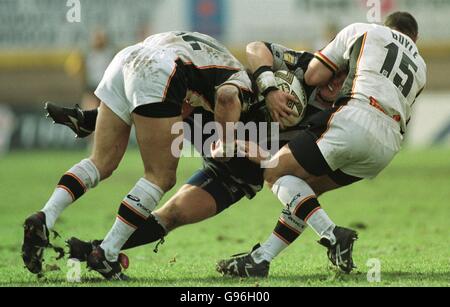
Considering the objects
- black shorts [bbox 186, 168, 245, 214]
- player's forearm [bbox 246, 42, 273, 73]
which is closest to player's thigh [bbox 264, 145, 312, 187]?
player's forearm [bbox 246, 42, 273, 73]

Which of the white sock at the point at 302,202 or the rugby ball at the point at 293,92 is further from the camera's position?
the rugby ball at the point at 293,92

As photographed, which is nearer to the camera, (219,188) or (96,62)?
(219,188)

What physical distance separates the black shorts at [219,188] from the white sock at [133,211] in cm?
91

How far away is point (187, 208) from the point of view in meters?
6.74

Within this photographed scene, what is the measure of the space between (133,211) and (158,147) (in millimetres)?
446

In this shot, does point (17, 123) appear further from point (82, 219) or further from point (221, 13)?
point (82, 219)

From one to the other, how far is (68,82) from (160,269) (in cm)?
1837

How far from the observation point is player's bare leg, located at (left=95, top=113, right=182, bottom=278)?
19.3 feet

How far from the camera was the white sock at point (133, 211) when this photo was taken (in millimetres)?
5922

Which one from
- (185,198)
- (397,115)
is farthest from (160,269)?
(397,115)

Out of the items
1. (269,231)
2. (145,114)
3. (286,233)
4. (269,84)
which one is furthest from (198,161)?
(145,114)

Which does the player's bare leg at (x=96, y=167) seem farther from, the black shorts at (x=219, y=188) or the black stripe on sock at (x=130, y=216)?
the black shorts at (x=219, y=188)

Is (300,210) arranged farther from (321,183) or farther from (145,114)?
(145,114)

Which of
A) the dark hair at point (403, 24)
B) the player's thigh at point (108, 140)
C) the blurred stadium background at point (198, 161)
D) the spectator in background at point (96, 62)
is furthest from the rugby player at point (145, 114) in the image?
the spectator in background at point (96, 62)
